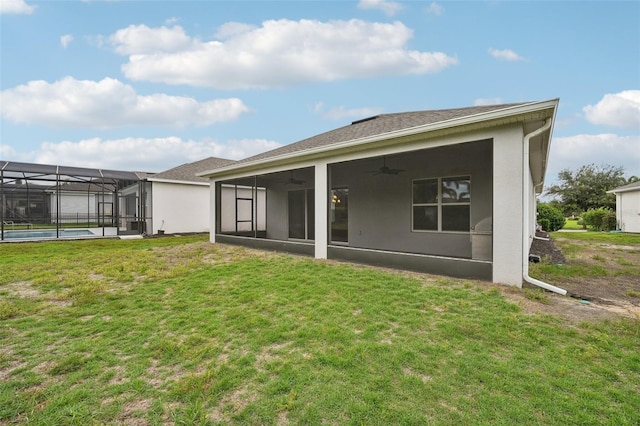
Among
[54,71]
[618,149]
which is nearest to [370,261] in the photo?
[54,71]

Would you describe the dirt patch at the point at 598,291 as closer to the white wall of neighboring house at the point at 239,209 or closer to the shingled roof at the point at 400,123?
the shingled roof at the point at 400,123

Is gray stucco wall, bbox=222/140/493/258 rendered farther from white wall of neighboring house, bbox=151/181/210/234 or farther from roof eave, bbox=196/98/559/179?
white wall of neighboring house, bbox=151/181/210/234

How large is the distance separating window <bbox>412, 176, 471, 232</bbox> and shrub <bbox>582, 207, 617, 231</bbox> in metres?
20.9

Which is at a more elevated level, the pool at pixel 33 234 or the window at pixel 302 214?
the window at pixel 302 214

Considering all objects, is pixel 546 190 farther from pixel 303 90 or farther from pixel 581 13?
pixel 303 90

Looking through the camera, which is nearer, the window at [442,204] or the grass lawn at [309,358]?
the grass lawn at [309,358]

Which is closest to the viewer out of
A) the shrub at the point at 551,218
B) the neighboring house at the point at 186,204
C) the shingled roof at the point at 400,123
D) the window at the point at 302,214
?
the shingled roof at the point at 400,123

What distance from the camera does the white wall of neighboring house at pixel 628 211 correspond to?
17.6 metres

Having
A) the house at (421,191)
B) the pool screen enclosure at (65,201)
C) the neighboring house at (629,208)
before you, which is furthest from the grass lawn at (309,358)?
the neighboring house at (629,208)

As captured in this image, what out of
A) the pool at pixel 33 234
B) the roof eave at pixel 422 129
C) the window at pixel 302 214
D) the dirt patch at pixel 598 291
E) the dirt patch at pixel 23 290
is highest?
the roof eave at pixel 422 129

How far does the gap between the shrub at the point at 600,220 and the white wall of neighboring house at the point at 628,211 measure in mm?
1039

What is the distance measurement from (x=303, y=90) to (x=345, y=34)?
5170 millimetres

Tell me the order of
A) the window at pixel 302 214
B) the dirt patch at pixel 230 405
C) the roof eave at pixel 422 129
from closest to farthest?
the dirt patch at pixel 230 405 < the roof eave at pixel 422 129 < the window at pixel 302 214

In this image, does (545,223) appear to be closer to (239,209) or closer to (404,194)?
(404,194)
